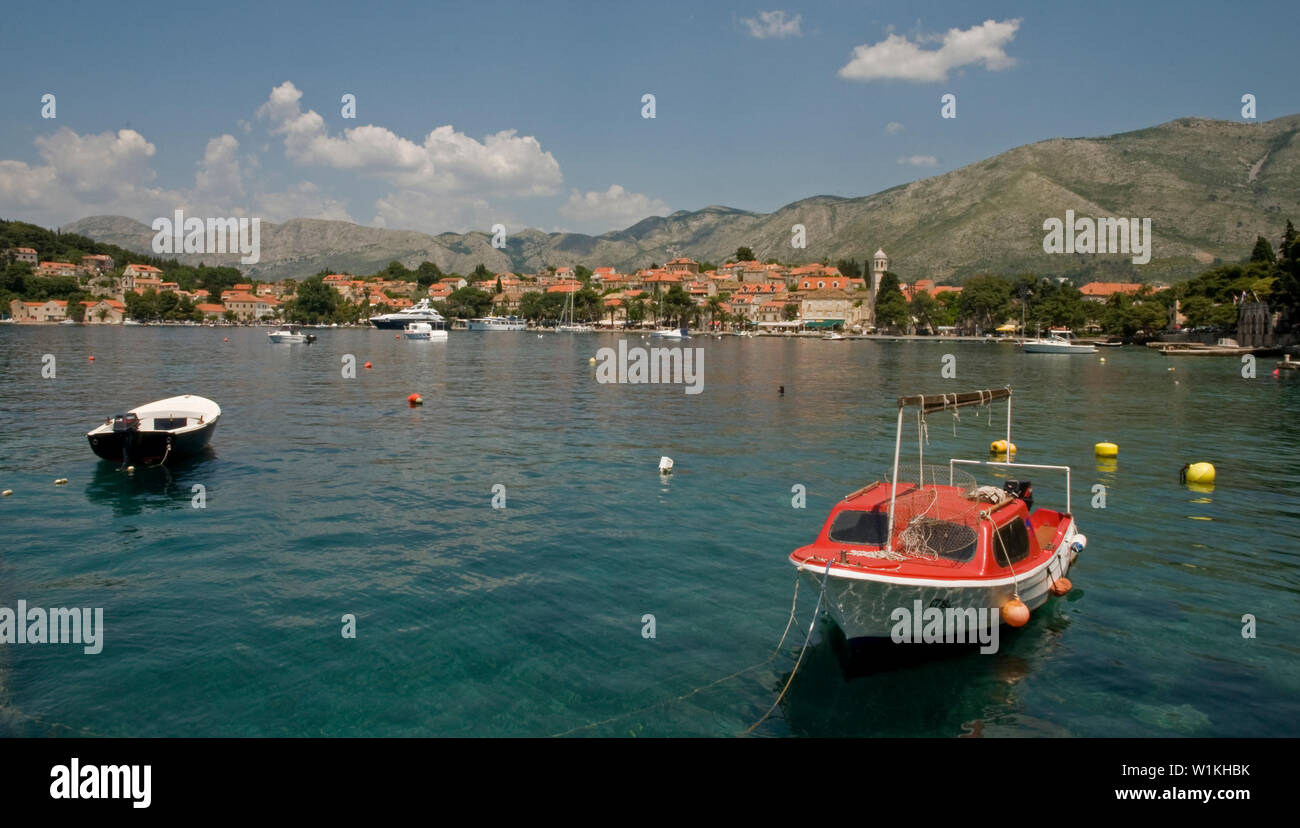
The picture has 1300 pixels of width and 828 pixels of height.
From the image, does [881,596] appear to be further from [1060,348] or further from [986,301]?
[986,301]

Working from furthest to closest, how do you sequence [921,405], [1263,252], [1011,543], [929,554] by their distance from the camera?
1. [1263,252]
2. [1011,543]
3. [921,405]
4. [929,554]

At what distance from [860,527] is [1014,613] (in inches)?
112

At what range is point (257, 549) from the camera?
19172mm

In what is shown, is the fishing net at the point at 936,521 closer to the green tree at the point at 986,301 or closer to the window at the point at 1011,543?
the window at the point at 1011,543

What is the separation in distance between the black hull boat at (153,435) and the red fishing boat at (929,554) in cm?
2415

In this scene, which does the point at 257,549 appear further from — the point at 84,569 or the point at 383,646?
the point at 383,646

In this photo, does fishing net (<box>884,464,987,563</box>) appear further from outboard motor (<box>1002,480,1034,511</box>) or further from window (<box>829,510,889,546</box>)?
outboard motor (<box>1002,480,1034,511</box>)

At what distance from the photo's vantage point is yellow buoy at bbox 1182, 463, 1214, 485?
89.5 feet

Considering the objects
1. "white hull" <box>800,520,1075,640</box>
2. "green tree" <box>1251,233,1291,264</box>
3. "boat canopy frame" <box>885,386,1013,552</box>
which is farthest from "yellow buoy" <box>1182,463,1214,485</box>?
"green tree" <box>1251,233,1291,264</box>

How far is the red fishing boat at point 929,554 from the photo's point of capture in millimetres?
12156

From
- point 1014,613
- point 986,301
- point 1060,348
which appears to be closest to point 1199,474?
point 1014,613

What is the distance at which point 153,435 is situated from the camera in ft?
89.8

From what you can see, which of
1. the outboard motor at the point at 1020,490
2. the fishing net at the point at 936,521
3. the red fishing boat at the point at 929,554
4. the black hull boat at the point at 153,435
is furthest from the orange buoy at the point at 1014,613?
the black hull boat at the point at 153,435
